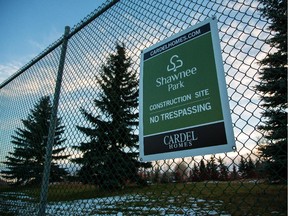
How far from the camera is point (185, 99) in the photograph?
1768mm

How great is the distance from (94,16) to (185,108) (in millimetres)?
2113

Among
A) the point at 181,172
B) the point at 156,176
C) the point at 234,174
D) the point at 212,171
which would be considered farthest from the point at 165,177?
the point at 234,174

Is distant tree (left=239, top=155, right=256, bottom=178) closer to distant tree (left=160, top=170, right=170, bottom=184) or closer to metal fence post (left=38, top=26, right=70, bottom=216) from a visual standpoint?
distant tree (left=160, top=170, right=170, bottom=184)

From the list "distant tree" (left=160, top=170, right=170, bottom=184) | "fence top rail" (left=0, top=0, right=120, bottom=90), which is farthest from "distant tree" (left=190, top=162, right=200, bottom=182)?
"fence top rail" (left=0, top=0, right=120, bottom=90)

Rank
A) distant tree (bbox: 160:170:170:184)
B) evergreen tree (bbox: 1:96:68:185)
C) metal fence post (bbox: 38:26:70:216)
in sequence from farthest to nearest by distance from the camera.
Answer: evergreen tree (bbox: 1:96:68:185), metal fence post (bbox: 38:26:70:216), distant tree (bbox: 160:170:170:184)

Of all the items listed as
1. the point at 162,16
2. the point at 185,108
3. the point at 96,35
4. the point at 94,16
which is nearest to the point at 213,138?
the point at 185,108

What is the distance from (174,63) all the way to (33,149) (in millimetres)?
3386

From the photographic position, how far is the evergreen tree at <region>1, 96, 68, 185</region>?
392 cm

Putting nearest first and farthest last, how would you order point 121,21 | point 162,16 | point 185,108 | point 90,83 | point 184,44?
point 185,108, point 184,44, point 162,16, point 121,21, point 90,83

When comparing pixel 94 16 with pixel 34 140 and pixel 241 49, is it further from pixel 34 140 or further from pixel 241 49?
pixel 34 140

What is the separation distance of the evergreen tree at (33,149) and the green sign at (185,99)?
218 centimetres

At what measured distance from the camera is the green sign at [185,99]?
159 cm

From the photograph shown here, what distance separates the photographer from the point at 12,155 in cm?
479

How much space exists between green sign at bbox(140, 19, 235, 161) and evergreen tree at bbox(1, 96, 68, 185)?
2180mm
